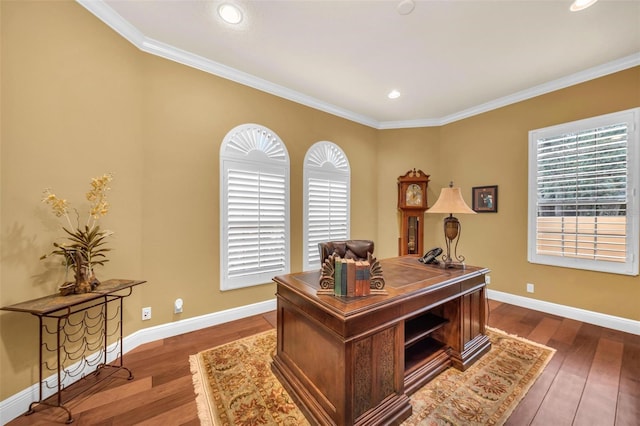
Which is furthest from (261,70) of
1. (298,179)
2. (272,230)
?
(272,230)

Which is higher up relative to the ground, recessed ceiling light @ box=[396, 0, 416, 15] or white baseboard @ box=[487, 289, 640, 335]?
recessed ceiling light @ box=[396, 0, 416, 15]

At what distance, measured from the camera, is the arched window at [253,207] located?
2883mm

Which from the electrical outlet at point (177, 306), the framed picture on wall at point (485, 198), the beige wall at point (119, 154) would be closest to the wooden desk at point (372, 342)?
the electrical outlet at point (177, 306)

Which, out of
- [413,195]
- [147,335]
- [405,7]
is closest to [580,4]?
[405,7]

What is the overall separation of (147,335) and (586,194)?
5197 millimetres

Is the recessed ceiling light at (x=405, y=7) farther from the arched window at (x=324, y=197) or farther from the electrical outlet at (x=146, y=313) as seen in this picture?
the electrical outlet at (x=146, y=313)

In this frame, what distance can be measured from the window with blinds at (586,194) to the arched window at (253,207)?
136 inches

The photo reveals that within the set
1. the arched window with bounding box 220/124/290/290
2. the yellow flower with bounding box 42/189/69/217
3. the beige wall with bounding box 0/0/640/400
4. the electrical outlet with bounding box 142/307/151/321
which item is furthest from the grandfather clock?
the yellow flower with bounding box 42/189/69/217

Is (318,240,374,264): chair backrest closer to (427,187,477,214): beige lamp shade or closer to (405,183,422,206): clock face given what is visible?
(427,187,477,214): beige lamp shade

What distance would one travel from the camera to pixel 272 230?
10.6 ft

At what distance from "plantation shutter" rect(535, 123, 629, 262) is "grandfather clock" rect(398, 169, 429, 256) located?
5.00 feet

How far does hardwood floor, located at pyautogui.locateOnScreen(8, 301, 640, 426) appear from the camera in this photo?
155 centimetres

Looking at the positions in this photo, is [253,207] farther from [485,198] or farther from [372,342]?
[485,198]

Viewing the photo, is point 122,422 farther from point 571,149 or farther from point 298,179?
point 571,149
